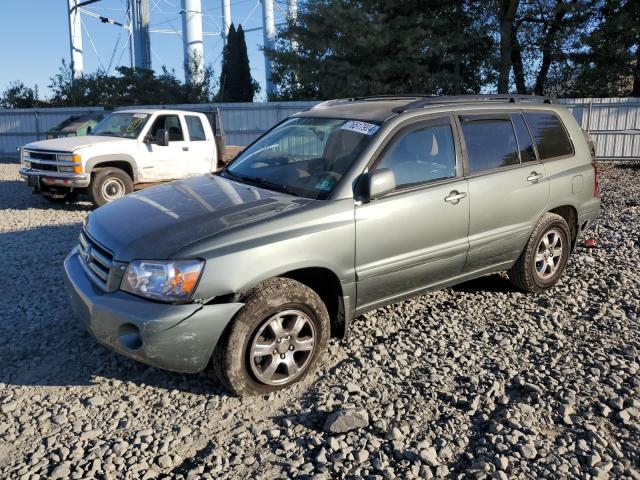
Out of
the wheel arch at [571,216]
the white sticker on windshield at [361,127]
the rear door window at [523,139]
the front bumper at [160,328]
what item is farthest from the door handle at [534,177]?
the front bumper at [160,328]

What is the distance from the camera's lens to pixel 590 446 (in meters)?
3.16

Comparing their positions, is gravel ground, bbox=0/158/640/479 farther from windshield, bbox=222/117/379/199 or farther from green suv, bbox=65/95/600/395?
windshield, bbox=222/117/379/199

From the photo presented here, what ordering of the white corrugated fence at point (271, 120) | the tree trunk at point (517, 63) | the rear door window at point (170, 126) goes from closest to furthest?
the rear door window at point (170, 126) < the white corrugated fence at point (271, 120) < the tree trunk at point (517, 63)

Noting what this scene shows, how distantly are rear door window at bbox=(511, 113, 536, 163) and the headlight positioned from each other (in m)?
3.29

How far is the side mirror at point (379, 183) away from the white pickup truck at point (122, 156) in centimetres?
667

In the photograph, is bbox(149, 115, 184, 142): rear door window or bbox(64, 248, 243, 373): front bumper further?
bbox(149, 115, 184, 142): rear door window

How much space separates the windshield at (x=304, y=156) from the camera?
418 cm

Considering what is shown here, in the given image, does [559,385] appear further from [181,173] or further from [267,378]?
[181,173]

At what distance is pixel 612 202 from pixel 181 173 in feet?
25.7

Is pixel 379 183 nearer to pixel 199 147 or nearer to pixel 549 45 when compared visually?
pixel 199 147

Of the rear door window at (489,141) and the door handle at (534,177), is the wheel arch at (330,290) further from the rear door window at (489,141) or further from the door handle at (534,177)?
the door handle at (534,177)

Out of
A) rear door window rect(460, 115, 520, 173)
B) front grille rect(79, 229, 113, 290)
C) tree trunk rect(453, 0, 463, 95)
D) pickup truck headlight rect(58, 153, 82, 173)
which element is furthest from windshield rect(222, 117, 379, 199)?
tree trunk rect(453, 0, 463, 95)

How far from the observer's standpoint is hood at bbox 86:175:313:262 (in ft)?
11.5

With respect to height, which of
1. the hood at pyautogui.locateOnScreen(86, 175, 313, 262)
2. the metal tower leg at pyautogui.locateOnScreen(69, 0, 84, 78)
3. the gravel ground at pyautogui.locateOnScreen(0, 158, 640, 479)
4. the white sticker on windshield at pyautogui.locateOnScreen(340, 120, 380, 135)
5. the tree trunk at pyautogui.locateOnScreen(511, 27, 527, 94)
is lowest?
the gravel ground at pyautogui.locateOnScreen(0, 158, 640, 479)
